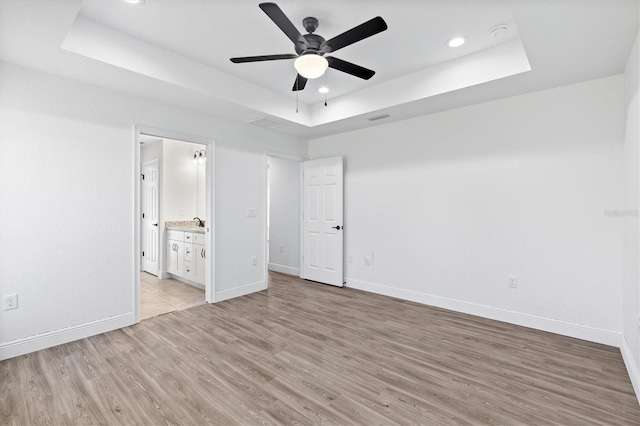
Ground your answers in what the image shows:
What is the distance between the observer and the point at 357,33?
84.9 inches

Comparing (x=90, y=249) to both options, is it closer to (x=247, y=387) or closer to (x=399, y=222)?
(x=247, y=387)

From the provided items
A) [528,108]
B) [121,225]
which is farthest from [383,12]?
[121,225]

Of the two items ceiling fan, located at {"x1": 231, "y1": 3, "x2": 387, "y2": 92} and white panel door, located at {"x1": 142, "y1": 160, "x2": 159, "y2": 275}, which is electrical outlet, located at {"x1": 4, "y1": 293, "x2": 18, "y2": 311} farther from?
white panel door, located at {"x1": 142, "y1": 160, "x2": 159, "y2": 275}

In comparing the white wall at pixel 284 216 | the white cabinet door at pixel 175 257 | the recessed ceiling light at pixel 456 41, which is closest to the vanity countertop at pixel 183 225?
the white cabinet door at pixel 175 257

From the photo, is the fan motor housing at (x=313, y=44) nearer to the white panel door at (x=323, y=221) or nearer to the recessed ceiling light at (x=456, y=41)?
the recessed ceiling light at (x=456, y=41)

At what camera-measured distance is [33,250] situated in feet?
8.88

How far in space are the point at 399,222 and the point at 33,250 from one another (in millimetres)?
4048

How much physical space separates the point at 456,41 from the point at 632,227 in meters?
2.12

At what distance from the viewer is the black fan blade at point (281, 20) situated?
6.10 ft

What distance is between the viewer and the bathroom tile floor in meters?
3.80

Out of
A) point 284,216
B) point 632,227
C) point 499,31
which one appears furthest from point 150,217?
point 632,227

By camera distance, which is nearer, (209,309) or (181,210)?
(209,309)

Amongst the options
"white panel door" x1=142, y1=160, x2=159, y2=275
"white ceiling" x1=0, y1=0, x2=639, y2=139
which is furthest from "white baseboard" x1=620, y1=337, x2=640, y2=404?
"white panel door" x1=142, y1=160, x2=159, y2=275

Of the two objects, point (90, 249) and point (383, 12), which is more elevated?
point (383, 12)
